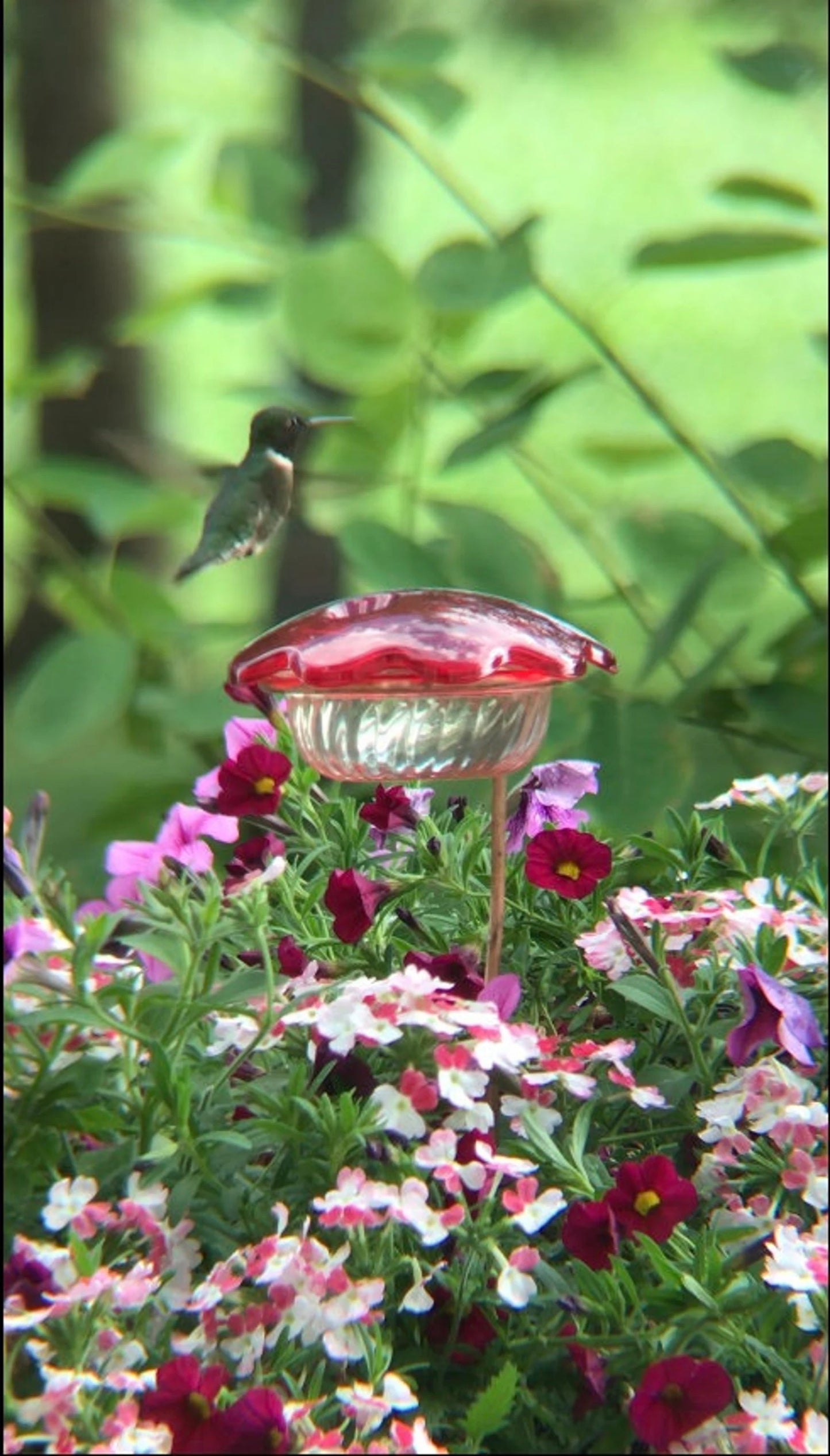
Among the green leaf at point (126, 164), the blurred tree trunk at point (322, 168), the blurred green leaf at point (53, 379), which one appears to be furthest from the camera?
the blurred tree trunk at point (322, 168)

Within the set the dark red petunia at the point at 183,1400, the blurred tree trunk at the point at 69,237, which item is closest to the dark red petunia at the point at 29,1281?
the dark red petunia at the point at 183,1400

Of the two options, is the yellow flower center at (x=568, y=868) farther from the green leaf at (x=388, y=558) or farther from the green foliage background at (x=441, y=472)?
the green leaf at (x=388, y=558)

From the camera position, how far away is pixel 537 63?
298cm

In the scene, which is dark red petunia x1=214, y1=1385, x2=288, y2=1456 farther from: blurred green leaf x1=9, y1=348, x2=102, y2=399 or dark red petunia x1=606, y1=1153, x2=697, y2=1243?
blurred green leaf x1=9, y1=348, x2=102, y2=399

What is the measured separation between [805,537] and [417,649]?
915 mm

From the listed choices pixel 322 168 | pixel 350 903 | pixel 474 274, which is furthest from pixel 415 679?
pixel 322 168

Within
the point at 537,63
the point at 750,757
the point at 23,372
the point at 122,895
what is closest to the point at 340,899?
the point at 122,895

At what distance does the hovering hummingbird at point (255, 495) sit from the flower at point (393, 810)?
15 centimetres

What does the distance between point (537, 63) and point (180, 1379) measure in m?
2.80

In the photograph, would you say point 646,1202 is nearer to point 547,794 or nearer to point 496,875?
point 496,875

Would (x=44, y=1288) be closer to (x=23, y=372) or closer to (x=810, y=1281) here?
(x=810, y=1281)

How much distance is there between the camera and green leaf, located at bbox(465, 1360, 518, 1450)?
58 centimetres

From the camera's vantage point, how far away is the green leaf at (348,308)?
1.52 metres

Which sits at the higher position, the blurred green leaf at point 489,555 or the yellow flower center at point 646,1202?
the yellow flower center at point 646,1202
